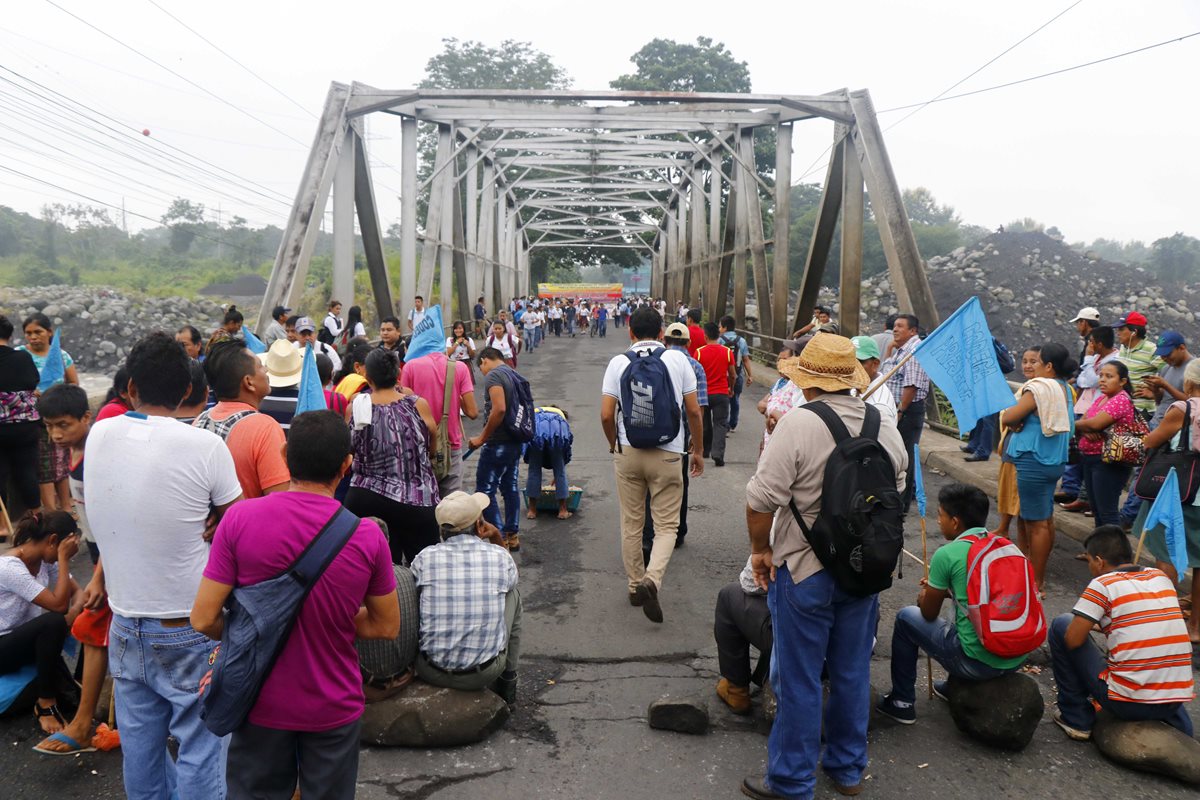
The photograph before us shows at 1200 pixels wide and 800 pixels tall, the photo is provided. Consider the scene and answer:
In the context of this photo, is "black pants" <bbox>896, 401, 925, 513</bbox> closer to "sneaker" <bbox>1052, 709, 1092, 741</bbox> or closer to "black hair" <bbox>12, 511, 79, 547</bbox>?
"sneaker" <bbox>1052, 709, 1092, 741</bbox>

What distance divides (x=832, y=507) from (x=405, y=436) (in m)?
2.30

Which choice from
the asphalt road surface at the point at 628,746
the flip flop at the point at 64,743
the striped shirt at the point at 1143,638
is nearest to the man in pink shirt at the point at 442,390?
the asphalt road surface at the point at 628,746

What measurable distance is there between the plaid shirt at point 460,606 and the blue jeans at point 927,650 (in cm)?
180

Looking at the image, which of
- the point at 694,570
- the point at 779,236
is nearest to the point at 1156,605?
the point at 694,570

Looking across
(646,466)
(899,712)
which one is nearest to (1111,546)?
(899,712)

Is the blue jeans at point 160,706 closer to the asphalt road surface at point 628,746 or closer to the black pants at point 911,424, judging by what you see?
the asphalt road surface at point 628,746

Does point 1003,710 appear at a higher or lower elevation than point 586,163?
lower

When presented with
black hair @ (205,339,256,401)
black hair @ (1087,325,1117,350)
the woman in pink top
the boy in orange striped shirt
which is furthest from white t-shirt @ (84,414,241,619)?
black hair @ (1087,325,1117,350)

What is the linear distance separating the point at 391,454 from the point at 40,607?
65.3 inches

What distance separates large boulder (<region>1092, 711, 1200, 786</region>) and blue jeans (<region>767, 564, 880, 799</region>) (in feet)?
3.78

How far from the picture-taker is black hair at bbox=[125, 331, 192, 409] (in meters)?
2.54

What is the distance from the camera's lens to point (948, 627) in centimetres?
362

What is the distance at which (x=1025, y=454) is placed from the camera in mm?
5152

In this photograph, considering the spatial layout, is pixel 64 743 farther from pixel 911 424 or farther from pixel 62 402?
pixel 911 424
